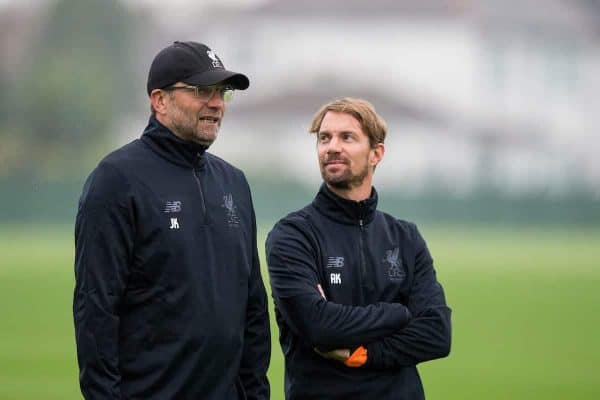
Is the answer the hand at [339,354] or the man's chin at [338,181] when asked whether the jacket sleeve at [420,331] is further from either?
the man's chin at [338,181]

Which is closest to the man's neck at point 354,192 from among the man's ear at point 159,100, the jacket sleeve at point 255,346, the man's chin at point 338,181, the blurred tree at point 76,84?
the man's chin at point 338,181

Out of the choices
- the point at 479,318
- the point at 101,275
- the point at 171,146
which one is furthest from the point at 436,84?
the point at 101,275

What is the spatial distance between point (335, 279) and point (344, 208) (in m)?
0.24

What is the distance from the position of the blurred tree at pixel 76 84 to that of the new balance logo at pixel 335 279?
3626cm

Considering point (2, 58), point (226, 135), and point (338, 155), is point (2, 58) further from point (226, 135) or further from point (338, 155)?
point (338, 155)

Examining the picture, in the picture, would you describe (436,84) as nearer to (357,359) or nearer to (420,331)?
(420,331)

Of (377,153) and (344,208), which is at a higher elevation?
(377,153)

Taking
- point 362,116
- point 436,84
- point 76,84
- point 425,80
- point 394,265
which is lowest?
point 394,265

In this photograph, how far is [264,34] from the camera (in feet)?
142

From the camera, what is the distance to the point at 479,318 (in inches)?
679

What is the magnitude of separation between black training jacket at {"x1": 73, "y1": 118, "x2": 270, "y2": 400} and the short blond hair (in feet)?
2.14

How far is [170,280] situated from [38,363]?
7.96 meters

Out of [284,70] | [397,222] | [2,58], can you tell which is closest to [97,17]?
[2,58]

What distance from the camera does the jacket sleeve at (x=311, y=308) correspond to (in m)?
3.44
